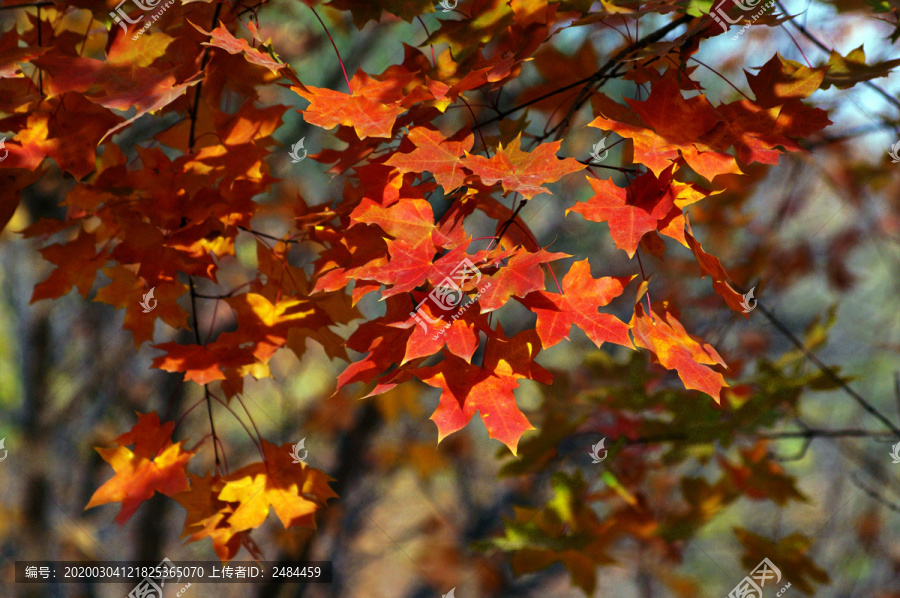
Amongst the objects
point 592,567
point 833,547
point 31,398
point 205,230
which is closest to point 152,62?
point 205,230

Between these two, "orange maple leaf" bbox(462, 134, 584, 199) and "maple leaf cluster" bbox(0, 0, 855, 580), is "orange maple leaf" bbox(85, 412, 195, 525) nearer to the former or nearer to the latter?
"maple leaf cluster" bbox(0, 0, 855, 580)

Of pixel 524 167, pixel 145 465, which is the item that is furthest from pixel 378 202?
pixel 145 465

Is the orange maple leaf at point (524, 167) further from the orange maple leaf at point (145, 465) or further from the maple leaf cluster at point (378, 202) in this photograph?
the orange maple leaf at point (145, 465)

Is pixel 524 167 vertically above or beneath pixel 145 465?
above

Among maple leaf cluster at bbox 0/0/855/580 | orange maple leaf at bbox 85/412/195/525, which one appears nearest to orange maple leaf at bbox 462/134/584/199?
maple leaf cluster at bbox 0/0/855/580

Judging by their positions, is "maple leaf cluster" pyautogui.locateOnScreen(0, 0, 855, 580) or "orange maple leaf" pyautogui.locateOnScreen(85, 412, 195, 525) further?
"orange maple leaf" pyautogui.locateOnScreen(85, 412, 195, 525)

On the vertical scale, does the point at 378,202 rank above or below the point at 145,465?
above

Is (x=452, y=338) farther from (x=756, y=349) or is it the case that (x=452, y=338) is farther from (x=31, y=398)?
(x=756, y=349)

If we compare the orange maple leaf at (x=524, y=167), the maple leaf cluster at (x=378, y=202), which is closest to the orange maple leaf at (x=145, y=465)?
the maple leaf cluster at (x=378, y=202)

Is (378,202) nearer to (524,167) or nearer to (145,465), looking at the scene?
(524,167)

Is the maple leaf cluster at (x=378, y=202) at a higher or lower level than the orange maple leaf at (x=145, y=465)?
higher

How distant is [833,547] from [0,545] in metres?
5.79

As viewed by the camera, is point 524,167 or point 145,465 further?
point 145,465

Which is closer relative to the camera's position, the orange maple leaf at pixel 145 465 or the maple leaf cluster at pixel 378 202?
the maple leaf cluster at pixel 378 202
